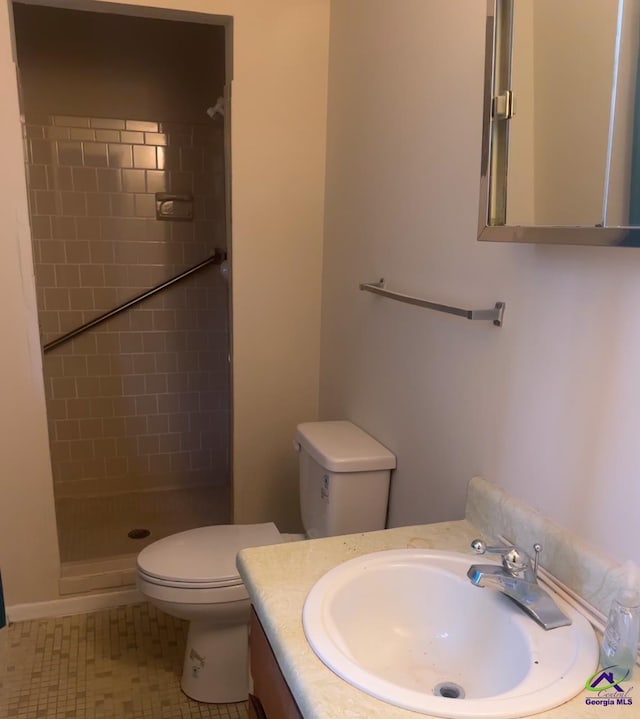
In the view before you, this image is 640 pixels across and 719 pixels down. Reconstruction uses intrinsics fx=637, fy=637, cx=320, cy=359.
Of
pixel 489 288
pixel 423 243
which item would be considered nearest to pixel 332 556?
pixel 489 288

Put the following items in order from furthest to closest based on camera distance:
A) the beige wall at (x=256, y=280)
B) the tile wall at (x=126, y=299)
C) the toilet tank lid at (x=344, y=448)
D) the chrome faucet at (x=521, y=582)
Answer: the tile wall at (x=126, y=299) < the beige wall at (x=256, y=280) < the toilet tank lid at (x=344, y=448) < the chrome faucet at (x=521, y=582)

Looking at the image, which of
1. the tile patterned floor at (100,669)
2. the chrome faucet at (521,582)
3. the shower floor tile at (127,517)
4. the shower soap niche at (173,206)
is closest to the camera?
the chrome faucet at (521,582)

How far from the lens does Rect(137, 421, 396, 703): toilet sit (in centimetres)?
172

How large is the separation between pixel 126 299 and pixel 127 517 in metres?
1.04

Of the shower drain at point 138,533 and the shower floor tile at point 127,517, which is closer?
the shower floor tile at point 127,517

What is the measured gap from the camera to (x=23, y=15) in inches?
109

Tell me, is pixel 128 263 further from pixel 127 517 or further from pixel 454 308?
pixel 454 308

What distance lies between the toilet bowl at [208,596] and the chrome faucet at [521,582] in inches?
35.3

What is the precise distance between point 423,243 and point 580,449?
67cm

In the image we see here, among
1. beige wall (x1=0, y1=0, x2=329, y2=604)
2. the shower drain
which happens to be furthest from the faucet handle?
the shower drain

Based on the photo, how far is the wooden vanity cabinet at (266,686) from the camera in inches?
38.8
